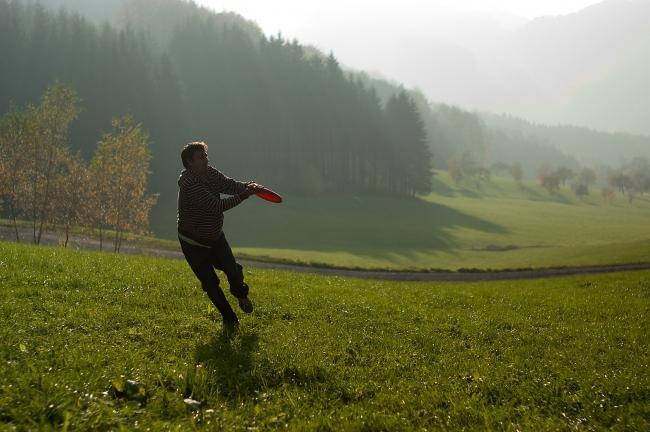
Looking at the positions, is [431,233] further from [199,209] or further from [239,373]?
[239,373]

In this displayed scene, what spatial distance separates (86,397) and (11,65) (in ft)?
350

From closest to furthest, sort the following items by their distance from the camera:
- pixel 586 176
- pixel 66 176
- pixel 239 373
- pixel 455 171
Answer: pixel 239 373 < pixel 66 176 < pixel 455 171 < pixel 586 176

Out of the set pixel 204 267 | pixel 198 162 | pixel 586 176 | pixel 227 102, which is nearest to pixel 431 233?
pixel 227 102

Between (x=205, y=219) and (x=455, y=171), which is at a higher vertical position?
(x=455, y=171)

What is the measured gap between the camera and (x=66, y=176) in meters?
45.5

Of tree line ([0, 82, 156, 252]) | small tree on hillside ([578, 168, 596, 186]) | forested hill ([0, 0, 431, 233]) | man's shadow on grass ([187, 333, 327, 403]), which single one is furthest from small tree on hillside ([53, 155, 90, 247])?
small tree on hillside ([578, 168, 596, 186])

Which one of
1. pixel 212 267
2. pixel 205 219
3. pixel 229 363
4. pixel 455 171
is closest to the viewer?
pixel 229 363

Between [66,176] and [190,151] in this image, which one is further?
[66,176]

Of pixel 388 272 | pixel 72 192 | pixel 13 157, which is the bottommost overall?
pixel 388 272

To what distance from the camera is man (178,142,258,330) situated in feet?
28.2

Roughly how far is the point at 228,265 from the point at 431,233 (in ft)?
235

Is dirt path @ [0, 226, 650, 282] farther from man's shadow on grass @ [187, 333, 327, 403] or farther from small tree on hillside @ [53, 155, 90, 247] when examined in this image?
man's shadow on grass @ [187, 333, 327, 403]

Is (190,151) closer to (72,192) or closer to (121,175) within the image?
(121,175)

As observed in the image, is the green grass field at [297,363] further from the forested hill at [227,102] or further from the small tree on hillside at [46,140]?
the forested hill at [227,102]
